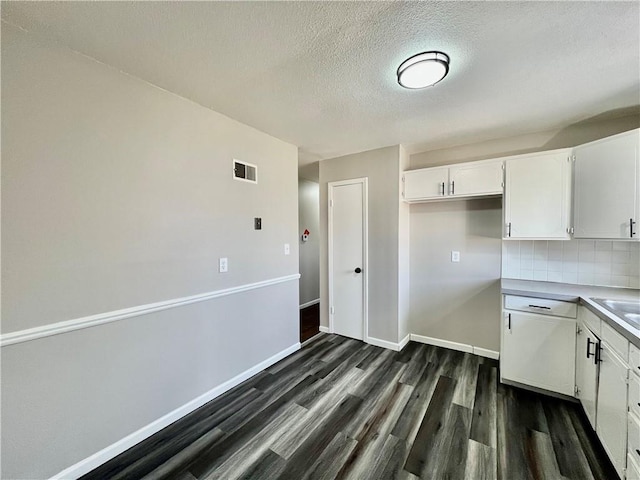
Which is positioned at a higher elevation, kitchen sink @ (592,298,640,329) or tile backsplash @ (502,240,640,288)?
→ tile backsplash @ (502,240,640,288)

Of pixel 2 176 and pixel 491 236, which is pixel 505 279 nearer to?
pixel 491 236

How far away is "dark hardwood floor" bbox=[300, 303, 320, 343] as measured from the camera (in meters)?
3.69

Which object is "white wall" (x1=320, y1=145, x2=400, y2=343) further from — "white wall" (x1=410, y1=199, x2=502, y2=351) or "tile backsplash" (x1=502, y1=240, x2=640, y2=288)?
"tile backsplash" (x1=502, y1=240, x2=640, y2=288)

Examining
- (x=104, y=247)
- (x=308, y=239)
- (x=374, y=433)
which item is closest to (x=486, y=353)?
(x=374, y=433)

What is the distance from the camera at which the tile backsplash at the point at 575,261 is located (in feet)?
7.58

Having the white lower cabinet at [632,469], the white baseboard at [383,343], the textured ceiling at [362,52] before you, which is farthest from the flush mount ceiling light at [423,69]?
the white baseboard at [383,343]

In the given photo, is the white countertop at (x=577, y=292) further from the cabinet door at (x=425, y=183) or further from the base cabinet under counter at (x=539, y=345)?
the cabinet door at (x=425, y=183)

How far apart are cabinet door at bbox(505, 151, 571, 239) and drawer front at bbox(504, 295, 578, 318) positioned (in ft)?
1.96

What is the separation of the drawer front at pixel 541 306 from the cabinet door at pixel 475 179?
1.04 meters

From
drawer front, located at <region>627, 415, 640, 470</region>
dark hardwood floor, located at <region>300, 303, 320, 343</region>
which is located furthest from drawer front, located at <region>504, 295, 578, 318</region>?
dark hardwood floor, located at <region>300, 303, 320, 343</region>

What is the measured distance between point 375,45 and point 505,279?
8.45 feet

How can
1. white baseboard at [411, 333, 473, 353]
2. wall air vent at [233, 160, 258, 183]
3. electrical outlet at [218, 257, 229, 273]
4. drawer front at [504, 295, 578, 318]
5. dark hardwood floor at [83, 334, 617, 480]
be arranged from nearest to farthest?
dark hardwood floor at [83, 334, 617, 480], drawer front at [504, 295, 578, 318], electrical outlet at [218, 257, 229, 273], wall air vent at [233, 160, 258, 183], white baseboard at [411, 333, 473, 353]

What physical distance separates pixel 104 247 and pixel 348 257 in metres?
2.56

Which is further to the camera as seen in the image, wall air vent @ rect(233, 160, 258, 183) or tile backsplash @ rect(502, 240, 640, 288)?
wall air vent @ rect(233, 160, 258, 183)
